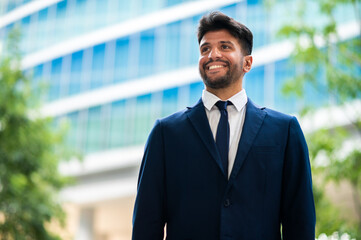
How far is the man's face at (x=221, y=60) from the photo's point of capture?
221cm

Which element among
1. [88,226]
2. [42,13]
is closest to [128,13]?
[42,13]

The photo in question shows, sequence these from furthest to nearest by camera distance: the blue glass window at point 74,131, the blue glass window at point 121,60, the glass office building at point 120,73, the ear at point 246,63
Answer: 1. the blue glass window at point 74,131
2. the blue glass window at point 121,60
3. the glass office building at point 120,73
4. the ear at point 246,63

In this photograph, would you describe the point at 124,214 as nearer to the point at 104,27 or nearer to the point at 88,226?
the point at 88,226

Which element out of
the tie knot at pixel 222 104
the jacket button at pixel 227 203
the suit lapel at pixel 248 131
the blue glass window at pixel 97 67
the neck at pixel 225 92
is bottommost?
the jacket button at pixel 227 203

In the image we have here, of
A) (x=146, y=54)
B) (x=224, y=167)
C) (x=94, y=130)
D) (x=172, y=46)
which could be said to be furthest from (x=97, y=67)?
(x=224, y=167)

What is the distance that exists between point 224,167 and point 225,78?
392 millimetres

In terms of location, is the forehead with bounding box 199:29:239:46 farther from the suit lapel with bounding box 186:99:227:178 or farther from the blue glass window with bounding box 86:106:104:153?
the blue glass window with bounding box 86:106:104:153

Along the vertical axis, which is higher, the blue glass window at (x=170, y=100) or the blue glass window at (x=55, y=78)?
the blue glass window at (x=55, y=78)

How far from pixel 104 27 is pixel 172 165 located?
19876mm

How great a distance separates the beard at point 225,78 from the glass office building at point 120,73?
14.5m

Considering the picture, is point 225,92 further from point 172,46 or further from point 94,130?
point 94,130

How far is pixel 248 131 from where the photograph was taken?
215cm

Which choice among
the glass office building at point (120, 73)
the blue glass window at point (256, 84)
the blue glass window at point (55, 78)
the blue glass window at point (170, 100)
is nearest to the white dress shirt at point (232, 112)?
the glass office building at point (120, 73)

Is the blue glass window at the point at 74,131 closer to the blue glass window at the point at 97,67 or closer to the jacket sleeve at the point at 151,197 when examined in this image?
the blue glass window at the point at 97,67
